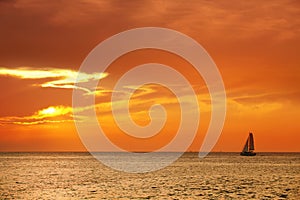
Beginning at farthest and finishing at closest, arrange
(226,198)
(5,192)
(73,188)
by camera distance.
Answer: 1. (73,188)
2. (5,192)
3. (226,198)

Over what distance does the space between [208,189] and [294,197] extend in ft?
58.0

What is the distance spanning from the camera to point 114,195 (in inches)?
3071

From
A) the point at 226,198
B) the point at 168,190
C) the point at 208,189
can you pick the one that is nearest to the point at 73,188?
the point at 168,190

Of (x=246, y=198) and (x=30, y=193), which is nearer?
(x=246, y=198)

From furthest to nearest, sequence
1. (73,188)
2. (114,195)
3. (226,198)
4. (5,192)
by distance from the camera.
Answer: (73,188) → (5,192) → (114,195) → (226,198)

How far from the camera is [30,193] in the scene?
3223 inches

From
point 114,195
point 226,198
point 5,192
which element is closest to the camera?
A: point 226,198

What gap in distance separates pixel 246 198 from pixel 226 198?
335 cm

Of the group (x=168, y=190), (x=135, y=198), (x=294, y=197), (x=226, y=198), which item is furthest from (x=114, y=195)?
(x=294, y=197)

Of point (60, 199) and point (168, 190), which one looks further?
point (168, 190)

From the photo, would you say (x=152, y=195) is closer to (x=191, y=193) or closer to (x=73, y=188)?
(x=191, y=193)

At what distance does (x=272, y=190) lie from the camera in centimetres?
8656

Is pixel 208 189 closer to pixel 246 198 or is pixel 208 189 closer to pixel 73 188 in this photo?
pixel 246 198

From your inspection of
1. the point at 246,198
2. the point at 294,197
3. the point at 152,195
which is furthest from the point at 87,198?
the point at 294,197
